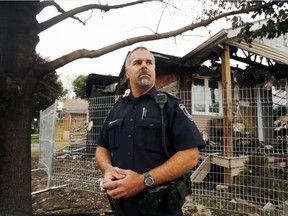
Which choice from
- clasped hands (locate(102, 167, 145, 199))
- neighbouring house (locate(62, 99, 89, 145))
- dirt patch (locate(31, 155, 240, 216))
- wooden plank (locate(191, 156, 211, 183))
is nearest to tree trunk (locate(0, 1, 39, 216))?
dirt patch (locate(31, 155, 240, 216))

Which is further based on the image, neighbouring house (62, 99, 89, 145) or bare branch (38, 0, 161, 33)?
neighbouring house (62, 99, 89, 145)

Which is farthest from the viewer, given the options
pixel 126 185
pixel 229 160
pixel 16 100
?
pixel 229 160

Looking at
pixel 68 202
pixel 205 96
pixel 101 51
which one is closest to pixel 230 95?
pixel 205 96

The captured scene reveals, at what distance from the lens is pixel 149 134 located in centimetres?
183

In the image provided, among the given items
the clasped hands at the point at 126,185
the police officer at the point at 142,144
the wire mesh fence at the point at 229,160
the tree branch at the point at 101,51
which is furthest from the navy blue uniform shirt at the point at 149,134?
the wire mesh fence at the point at 229,160

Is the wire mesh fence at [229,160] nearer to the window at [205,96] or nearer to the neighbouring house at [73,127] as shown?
the neighbouring house at [73,127]

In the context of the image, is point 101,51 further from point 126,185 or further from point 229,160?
point 229,160

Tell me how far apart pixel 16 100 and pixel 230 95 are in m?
5.31

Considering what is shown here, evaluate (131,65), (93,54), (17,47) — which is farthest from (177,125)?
(17,47)

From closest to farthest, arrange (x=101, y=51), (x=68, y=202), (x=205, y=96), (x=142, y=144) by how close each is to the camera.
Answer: (x=142, y=144) < (x=101, y=51) < (x=68, y=202) < (x=205, y=96)

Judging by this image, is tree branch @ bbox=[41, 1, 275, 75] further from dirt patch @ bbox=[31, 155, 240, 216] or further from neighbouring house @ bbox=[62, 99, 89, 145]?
neighbouring house @ bbox=[62, 99, 89, 145]

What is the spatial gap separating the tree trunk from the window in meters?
6.76

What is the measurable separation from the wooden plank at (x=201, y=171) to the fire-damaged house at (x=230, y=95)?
11 millimetres

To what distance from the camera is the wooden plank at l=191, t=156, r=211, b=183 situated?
20.0 ft
